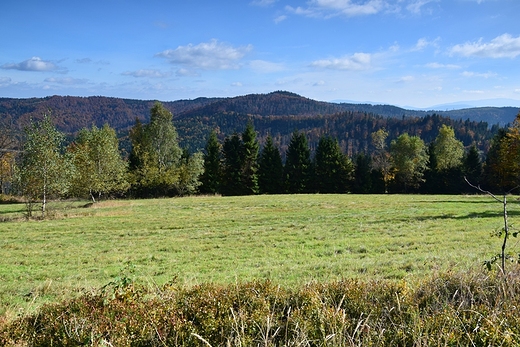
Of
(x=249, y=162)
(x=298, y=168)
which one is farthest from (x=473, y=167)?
(x=249, y=162)

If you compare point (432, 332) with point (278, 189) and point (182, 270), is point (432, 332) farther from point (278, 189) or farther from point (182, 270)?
point (278, 189)

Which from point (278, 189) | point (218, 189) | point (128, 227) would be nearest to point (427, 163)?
point (278, 189)

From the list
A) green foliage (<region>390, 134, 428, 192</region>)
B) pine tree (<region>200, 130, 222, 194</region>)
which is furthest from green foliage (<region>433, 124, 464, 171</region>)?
pine tree (<region>200, 130, 222, 194</region>)

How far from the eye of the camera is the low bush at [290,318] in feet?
11.8

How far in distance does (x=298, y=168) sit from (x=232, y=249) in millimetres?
43903

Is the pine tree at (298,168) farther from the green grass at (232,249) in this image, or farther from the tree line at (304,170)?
the green grass at (232,249)

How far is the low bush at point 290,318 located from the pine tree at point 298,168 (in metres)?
51.5

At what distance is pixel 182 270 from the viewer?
35.1 ft

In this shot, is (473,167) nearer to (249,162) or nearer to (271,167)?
(271,167)

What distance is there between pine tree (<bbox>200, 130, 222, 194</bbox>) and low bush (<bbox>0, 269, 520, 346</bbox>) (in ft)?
167

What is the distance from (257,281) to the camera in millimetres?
5309

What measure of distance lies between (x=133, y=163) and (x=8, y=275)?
4602 centimetres

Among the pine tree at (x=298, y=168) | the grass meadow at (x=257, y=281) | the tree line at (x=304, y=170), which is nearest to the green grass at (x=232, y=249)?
the grass meadow at (x=257, y=281)

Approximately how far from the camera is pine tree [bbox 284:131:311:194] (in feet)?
186
